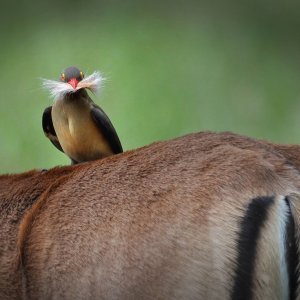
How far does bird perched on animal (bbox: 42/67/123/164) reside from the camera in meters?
2.05

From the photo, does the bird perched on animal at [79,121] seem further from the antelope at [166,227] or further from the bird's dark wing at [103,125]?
the antelope at [166,227]

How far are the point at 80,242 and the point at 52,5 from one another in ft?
7.34

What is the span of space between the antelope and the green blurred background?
166cm

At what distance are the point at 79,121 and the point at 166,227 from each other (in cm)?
76

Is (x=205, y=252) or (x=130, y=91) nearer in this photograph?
(x=205, y=252)

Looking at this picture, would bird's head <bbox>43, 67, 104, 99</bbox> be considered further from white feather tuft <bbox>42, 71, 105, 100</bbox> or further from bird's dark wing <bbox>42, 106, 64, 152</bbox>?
bird's dark wing <bbox>42, 106, 64, 152</bbox>

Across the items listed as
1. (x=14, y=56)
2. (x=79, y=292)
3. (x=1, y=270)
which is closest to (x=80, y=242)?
(x=79, y=292)

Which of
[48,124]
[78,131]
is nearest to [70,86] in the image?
[78,131]

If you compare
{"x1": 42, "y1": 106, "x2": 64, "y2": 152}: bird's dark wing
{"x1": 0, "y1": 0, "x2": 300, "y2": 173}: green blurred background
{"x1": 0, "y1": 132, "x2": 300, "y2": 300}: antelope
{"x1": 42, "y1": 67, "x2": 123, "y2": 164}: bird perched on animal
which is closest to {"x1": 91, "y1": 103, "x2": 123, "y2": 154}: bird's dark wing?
{"x1": 42, "y1": 67, "x2": 123, "y2": 164}: bird perched on animal

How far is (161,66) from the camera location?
334 centimetres

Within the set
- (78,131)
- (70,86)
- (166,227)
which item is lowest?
(166,227)

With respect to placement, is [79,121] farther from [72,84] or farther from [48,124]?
[48,124]

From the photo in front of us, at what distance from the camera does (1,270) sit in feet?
5.03

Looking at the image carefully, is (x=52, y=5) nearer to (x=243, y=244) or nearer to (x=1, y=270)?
(x=1, y=270)
